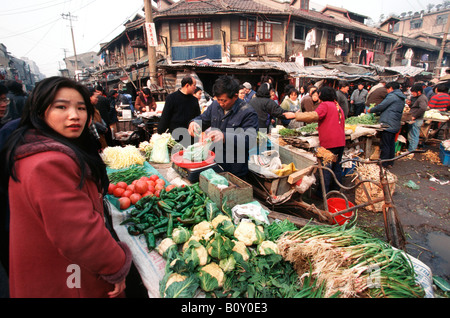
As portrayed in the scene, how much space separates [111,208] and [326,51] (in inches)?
896

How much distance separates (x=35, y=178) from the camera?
104 centimetres

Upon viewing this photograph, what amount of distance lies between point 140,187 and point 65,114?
1682 millimetres

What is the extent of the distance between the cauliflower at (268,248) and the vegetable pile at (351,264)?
5 cm

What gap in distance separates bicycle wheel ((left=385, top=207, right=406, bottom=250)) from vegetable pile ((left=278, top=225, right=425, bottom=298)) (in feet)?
1.74

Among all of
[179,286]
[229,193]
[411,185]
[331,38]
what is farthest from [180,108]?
[331,38]

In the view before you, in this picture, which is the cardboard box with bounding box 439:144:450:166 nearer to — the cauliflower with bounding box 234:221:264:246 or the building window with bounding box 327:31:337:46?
the cauliflower with bounding box 234:221:264:246

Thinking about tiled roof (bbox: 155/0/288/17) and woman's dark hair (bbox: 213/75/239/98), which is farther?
tiled roof (bbox: 155/0/288/17)

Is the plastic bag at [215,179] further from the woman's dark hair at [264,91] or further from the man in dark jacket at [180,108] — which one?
the woman's dark hair at [264,91]

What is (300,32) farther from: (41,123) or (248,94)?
(41,123)

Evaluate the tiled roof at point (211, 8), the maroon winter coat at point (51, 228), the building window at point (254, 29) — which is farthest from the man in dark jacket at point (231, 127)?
the building window at point (254, 29)

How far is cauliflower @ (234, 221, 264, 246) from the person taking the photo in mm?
2016

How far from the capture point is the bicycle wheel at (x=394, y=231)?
7.62 feet

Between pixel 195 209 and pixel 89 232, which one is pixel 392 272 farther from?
pixel 89 232

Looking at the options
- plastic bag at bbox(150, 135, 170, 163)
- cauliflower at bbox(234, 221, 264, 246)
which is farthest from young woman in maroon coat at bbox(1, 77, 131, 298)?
plastic bag at bbox(150, 135, 170, 163)
